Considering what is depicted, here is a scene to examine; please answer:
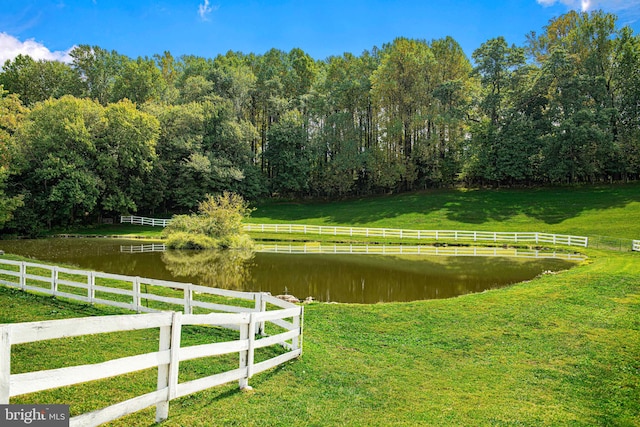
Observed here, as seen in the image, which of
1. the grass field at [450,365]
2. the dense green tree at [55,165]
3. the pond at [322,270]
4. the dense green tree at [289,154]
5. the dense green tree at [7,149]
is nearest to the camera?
the grass field at [450,365]

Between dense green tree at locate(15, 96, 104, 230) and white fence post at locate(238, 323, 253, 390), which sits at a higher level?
dense green tree at locate(15, 96, 104, 230)

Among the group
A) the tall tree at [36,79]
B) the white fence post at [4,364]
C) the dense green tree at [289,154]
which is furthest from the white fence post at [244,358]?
the tall tree at [36,79]

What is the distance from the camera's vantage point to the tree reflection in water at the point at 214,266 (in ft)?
62.7

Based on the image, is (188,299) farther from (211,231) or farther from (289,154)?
(289,154)

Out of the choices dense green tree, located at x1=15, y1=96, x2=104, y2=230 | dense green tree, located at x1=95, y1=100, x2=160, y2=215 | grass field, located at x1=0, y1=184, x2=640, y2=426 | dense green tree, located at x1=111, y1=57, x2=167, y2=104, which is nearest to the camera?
grass field, located at x1=0, y1=184, x2=640, y2=426

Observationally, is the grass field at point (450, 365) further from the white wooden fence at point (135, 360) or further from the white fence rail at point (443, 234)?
the white fence rail at point (443, 234)

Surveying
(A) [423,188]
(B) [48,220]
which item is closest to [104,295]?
(B) [48,220]

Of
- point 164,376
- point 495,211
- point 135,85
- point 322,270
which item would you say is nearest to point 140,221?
point 135,85

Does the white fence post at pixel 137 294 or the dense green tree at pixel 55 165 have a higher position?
the dense green tree at pixel 55 165

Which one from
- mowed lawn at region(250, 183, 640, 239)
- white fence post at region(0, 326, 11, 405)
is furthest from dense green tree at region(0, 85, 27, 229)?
white fence post at region(0, 326, 11, 405)

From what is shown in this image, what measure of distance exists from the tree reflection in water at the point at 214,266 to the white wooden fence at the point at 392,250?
2664 millimetres

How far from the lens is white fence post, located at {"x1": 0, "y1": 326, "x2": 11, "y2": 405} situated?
3.18 meters

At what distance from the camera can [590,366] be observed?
26.6ft

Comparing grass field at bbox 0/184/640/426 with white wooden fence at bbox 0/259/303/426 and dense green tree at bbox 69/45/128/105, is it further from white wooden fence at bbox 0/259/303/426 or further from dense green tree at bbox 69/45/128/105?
dense green tree at bbox 69/45/128/105
